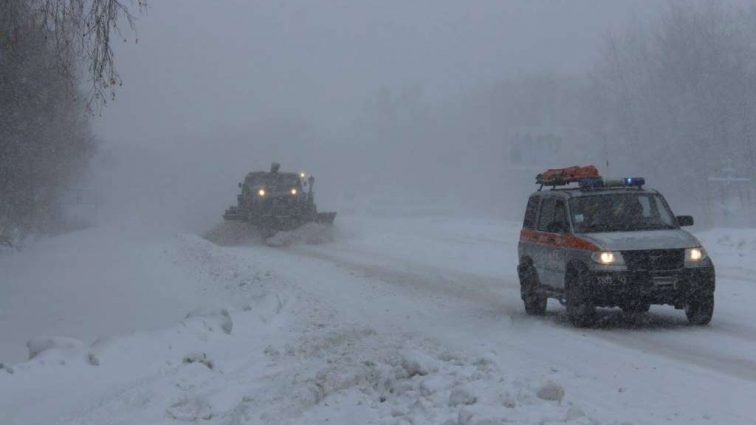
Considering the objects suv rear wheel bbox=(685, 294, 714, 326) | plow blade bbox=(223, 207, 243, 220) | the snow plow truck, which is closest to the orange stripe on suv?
suv rear wheel bbox=(685, 294, 714, 326)

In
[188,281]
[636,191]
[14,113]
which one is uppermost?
[14,113]

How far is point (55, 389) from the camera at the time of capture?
760 cm

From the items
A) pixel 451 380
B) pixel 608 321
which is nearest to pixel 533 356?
pixel 451 380

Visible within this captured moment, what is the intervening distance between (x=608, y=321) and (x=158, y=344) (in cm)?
599

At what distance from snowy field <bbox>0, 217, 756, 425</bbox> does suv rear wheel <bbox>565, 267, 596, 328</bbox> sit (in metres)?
0.18

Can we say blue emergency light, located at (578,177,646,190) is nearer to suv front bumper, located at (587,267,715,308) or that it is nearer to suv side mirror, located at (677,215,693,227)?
suv side mirror, located at (677,215,693,227)

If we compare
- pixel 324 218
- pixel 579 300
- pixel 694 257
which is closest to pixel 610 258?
pixel 579 300

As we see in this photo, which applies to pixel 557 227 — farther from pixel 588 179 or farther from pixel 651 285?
pixel 651 285

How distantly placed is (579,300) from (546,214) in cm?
212

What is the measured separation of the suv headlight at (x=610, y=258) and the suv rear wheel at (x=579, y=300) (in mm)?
240

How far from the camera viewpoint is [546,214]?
42.5 feet

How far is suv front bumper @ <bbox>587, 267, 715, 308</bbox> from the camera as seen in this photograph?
1070 centimetres

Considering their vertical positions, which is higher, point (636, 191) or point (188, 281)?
point (636, 191)

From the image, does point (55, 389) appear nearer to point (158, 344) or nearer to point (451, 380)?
point (158, 344)
